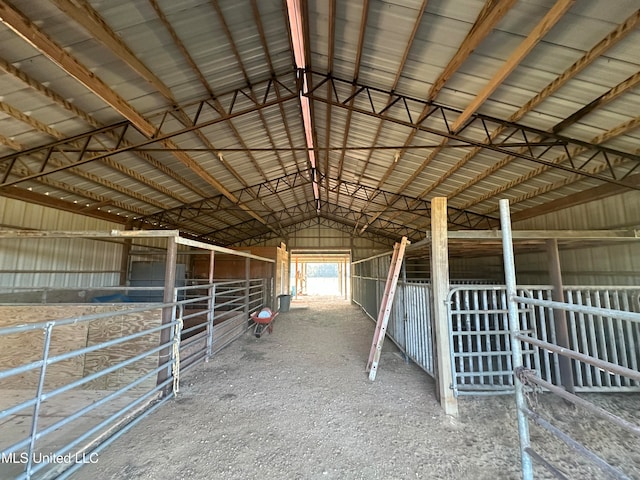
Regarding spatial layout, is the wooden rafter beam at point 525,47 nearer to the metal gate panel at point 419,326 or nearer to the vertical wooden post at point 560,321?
the vertical wooden post at point 560,321

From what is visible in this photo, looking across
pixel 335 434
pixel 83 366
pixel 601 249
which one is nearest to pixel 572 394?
pixel 335 434

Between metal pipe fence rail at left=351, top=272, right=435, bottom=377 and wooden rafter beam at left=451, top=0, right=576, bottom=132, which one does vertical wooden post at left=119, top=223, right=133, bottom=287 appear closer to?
metal pipe fence rail at left=351, top=272, right=435, bottom=377

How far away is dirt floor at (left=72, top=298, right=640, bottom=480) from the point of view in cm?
193

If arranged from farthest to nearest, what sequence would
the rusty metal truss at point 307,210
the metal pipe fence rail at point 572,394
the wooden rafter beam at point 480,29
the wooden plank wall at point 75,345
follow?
the rusty metal truss at point 307,210, the wooden plank wall at point 75,345, the wooden rafter beam at point 480,29, the metal pipe fence rail at point 572,394

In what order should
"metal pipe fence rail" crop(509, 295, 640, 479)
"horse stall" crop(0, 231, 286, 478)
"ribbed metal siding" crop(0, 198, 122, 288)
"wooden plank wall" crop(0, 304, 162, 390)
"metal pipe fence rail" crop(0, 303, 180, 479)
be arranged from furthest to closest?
1. "ribbed metal siding" crop(0, 198, 122, 288)
2. "wooden plank wall" crop(0, 304, 162, 390)
3. "horse stall" crop(0, 231, 286, 478)
4. "metal pipe fence rail" crop(0, 303, 180, 479)
5. "metal pipe fence rail" crop(509, 295, 640, 479)

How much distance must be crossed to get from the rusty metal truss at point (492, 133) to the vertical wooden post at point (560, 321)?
239 cm

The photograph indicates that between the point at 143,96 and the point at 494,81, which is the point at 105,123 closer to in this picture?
the point at 143,96

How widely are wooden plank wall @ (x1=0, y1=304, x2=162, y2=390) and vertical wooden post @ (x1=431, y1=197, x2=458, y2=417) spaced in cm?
312

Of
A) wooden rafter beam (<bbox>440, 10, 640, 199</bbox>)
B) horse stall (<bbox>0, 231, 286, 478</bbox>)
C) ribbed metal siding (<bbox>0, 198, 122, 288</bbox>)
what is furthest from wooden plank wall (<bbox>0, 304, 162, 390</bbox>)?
wooden rafter beam (<bbox>440, 10, 640, 199</bbox>)

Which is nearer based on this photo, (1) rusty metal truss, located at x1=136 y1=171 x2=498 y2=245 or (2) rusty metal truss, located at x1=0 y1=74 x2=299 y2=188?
(2) rusty metal truss, located at x1=0 y1=74 x2=299 y2=188

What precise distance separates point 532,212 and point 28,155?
12.3 meters

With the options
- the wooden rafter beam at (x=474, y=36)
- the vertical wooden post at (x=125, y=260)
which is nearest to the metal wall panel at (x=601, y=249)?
the wooden rafter beam at (x=474, y=36)

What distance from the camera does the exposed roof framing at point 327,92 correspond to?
3121 millimetres

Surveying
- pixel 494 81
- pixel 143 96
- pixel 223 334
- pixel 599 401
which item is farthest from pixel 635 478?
pixel 143 96
